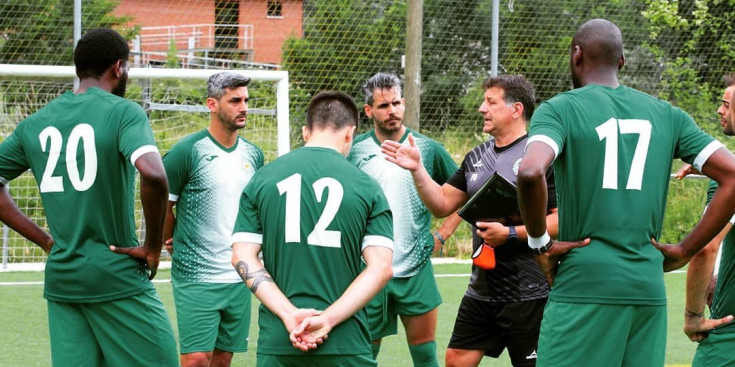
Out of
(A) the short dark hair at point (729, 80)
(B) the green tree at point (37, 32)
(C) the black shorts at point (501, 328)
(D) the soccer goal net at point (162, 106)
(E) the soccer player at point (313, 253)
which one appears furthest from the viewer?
(B) the green tree at point (37, 32)

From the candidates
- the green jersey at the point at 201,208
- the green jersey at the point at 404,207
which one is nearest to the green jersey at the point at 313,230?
the green jersey at the point at 404,207

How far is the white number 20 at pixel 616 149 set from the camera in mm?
4215

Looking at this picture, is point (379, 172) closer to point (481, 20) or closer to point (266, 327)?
point (266, 327)

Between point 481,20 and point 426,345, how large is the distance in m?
9.41

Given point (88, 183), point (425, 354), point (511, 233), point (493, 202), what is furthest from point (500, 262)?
point (88, 183)

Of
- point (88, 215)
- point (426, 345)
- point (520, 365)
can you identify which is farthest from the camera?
point (426, 345)

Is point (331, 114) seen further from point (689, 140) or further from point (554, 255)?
point (689, 140)

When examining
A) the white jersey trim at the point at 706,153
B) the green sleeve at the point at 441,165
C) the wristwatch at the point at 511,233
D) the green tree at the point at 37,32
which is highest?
the green tree at the point at 37,32

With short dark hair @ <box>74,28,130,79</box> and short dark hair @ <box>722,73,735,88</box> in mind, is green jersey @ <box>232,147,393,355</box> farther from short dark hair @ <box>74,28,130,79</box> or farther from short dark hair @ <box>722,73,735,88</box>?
short dark hair @ <box>722,73,735,88</box>

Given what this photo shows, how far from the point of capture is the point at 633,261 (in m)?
4.26

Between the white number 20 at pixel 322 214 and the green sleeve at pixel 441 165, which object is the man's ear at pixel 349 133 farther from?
the green sleeve at pixel 441 165

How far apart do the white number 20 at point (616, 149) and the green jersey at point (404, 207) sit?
97.0 inches

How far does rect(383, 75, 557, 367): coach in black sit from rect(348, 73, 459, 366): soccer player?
38 cm

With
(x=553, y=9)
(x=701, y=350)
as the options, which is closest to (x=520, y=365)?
(x=701, y=350)
